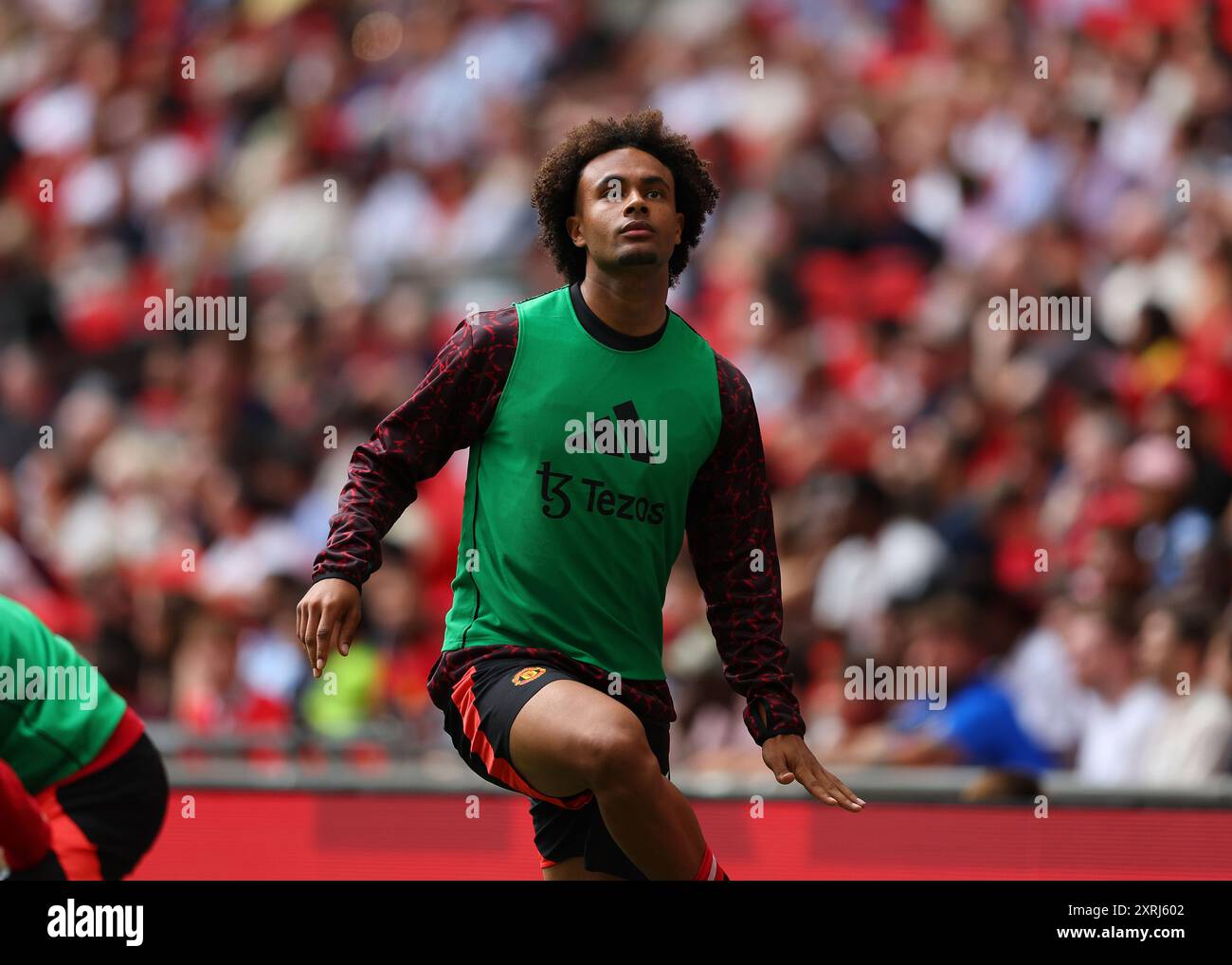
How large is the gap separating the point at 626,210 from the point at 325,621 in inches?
45.6

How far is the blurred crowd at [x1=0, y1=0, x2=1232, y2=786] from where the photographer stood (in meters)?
7.52

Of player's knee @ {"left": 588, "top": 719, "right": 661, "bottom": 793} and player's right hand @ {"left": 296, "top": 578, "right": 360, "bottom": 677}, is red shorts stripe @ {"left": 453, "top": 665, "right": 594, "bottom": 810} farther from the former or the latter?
Answer: player's right hand @ {"left": 296, "top": 578, "right": 360, "bottom": 677}

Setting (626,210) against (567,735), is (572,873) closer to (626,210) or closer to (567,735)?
(567,735)

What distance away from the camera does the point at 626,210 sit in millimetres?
4316

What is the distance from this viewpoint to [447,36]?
12.1 m

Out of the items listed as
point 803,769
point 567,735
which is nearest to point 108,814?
point 567,735

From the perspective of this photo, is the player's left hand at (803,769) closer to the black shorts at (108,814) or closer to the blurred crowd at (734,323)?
the black shorts at (108,814)

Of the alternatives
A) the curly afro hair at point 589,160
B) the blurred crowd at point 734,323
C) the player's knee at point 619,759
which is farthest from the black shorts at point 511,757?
the blurred crowd at point 734,323

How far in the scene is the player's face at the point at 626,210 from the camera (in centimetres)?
429

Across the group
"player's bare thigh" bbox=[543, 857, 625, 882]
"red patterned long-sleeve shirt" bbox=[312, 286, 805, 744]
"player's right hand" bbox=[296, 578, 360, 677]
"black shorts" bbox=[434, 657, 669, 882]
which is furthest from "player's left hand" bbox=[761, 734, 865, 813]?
"player's right hand" bbox=[296, 578, 360, 677]

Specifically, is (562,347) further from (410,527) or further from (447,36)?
(447,36)

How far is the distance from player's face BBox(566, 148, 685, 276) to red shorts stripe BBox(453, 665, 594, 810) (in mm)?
981
